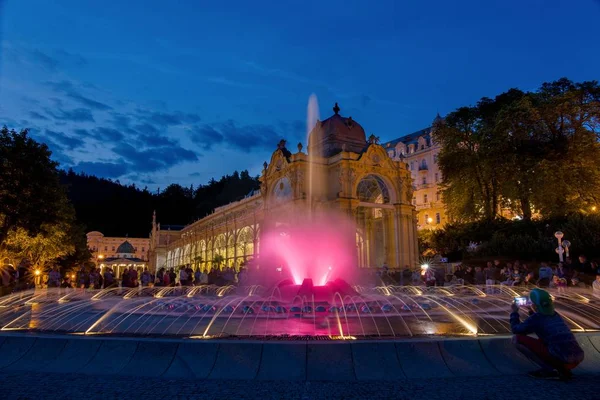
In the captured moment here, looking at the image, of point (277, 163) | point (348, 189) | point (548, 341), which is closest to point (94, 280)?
point (277, 163)

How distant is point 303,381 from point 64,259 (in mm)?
49459

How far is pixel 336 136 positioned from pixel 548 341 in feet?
108

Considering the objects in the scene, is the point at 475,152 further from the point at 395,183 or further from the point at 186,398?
the point at 186,398

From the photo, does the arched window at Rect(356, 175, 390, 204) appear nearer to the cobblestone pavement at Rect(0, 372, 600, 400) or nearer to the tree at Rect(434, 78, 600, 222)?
the tree at Rect(434, 78, 600, 222)

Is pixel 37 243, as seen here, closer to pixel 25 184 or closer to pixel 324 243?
pixel 25 184

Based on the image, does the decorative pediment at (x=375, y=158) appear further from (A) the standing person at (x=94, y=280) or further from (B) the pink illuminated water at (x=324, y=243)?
(A) the standing person at (x=94, y=280)

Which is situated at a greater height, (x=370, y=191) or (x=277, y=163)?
(x=277, y=163)

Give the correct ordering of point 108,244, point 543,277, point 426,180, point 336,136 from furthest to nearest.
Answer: point 108,244, point 426,180, point 336,136, point 543,277

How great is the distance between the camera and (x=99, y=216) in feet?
486

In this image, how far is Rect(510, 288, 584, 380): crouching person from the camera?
668 centimetres

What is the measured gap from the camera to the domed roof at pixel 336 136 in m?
38.8

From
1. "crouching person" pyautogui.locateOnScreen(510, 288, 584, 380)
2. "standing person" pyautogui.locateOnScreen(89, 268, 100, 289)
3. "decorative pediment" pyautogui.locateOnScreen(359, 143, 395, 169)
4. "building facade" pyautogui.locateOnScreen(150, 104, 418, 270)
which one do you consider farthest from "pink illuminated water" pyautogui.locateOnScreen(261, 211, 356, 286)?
"crouching person" pyautogui.locateOnScreen(510, 288, 584, 380)

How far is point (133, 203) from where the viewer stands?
15462cm

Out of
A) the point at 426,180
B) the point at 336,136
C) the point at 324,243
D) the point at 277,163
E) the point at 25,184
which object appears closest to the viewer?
the point at 25,184
